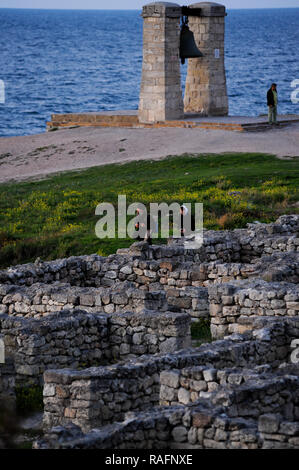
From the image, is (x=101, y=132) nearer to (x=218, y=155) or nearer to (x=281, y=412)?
(x=218, y=155)

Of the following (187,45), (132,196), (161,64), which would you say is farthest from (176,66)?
(132,196)

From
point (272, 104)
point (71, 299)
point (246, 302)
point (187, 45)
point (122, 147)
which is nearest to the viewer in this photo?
point (246, 302)

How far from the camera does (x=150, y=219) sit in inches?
979

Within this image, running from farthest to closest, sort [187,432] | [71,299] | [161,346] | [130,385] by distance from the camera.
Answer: [71,299] → [161,346] → [130,385] → [187,432]

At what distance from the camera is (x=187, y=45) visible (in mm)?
40625

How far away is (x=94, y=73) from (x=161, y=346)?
115 metres

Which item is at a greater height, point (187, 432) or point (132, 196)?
point (187, 432)

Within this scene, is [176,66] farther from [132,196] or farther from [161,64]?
[132,196]

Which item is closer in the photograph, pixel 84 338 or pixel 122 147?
pixel 84 338

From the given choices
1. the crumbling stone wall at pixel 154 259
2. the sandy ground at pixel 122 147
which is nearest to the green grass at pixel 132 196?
the sandy ground at pixel 122 147

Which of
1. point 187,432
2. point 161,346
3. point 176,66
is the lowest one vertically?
point 161,346

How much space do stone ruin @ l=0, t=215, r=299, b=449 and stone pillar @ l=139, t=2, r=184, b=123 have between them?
61.2ft

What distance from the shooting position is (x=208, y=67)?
4244 centimetres
